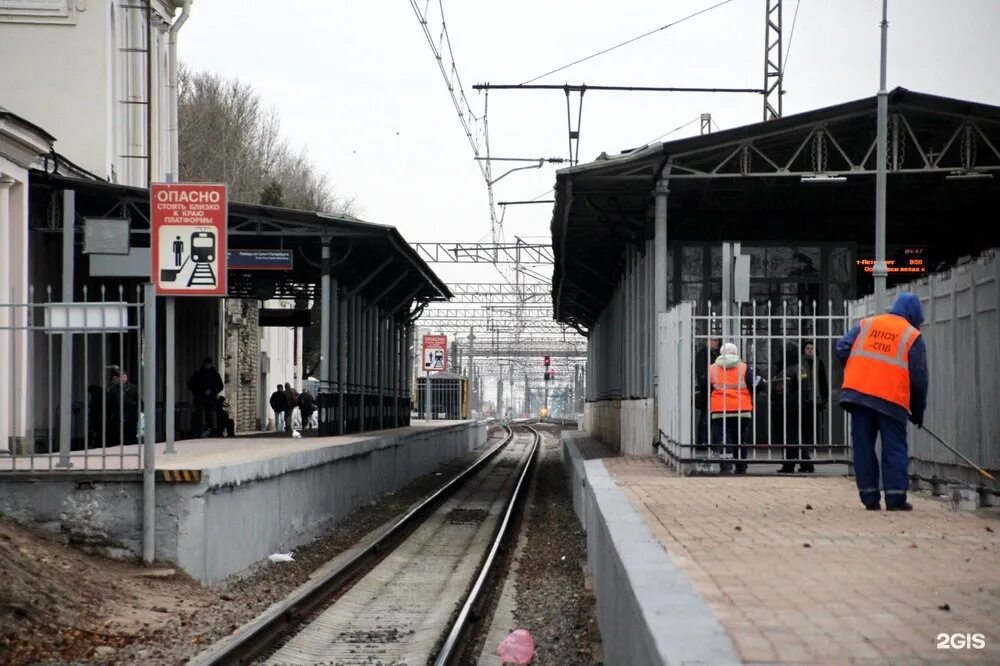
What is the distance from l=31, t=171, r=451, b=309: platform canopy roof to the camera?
23188 mm

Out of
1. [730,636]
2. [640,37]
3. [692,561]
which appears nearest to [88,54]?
[640,37]

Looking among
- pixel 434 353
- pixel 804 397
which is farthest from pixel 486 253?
pixel 804 397

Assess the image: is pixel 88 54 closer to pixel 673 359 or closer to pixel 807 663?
pixel 673 359

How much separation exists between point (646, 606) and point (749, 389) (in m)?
11.5

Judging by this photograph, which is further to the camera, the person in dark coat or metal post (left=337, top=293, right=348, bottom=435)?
metal post (left=337, top=293, right=348, bottom=435)

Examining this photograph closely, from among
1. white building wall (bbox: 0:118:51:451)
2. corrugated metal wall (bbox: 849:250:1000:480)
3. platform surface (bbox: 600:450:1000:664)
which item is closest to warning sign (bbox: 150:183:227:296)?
white building wall (bbox: 0:118:51:451)

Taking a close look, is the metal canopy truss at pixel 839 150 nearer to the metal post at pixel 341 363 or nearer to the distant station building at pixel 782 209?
the distant station building at pixel 782 209

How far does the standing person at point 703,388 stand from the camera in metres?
16.2

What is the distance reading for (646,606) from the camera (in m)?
5.43

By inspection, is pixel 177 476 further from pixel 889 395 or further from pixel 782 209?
pixel 782 209

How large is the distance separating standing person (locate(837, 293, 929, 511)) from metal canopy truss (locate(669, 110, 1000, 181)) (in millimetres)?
8262

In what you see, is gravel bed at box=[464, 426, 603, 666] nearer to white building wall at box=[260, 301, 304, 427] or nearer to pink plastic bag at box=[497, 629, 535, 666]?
pink plastic bag at box=[497, 629, 535, 666]

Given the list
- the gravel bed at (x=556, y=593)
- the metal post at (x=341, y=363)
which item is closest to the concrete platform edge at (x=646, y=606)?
the gravel bed at (x=556, y=593)

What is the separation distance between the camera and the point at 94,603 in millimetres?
10625
